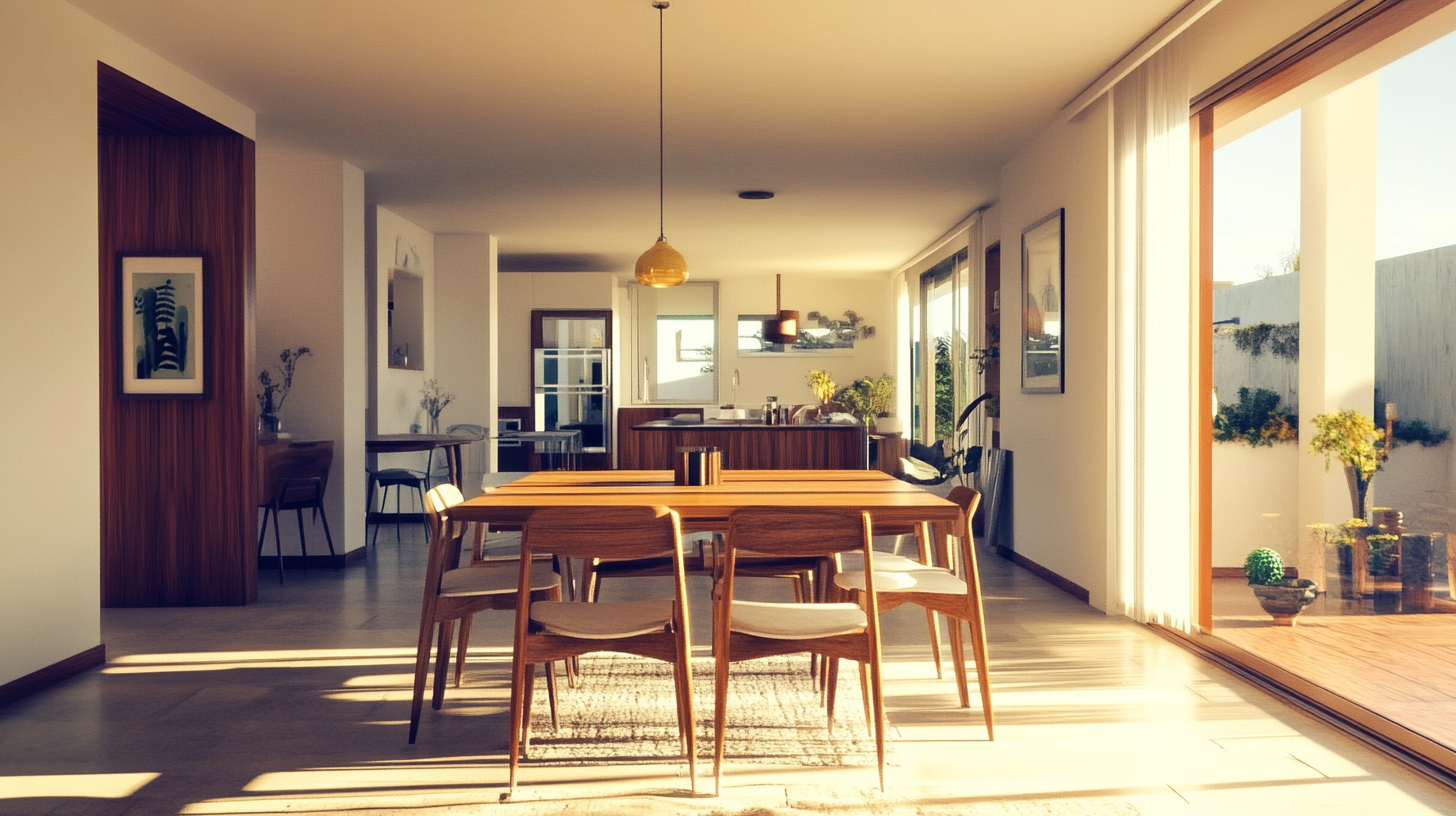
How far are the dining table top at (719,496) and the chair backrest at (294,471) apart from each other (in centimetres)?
229

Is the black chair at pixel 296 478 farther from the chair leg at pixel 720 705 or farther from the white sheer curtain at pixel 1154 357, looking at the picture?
the white sheer curtain at pixel 1154 357

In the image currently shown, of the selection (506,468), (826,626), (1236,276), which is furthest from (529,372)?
(826,626)

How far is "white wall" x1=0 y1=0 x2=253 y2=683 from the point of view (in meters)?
3.66

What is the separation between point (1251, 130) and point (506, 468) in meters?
8.02

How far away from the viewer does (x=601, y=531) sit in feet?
8.89

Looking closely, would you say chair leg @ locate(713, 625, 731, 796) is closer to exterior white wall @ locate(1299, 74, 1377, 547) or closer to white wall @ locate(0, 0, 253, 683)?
white wall @ locate(0, 0, 253, 683)

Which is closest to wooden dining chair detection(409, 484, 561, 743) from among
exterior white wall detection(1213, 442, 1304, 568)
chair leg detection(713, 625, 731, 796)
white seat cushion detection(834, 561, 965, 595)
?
chair leg detection(713, 625, 731, 796)

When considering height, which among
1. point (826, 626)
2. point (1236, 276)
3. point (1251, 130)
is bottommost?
point (826, 626)

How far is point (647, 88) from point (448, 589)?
2.99 metres

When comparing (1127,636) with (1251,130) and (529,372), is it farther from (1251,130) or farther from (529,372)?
(529,372)

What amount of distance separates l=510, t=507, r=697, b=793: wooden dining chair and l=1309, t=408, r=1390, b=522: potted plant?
4.38m

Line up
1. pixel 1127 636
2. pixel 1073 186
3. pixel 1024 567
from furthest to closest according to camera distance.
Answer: pixel 1024 567, pixel 1073 186, pixel 1127 636

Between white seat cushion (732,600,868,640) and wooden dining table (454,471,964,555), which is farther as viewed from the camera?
wooden dining table (454,471,964,555)

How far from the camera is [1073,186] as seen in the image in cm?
557
